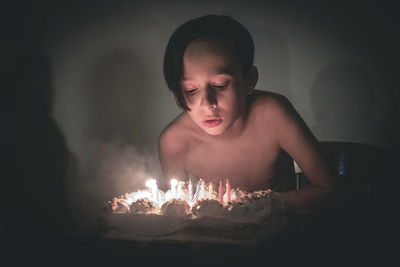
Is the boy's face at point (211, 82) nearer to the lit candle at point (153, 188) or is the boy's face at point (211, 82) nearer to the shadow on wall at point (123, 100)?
the lit candle at point (153, 188)

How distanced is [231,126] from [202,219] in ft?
2.31

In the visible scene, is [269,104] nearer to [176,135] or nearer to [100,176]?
[176,135]

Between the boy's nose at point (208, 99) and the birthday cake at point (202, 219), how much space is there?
0.41m

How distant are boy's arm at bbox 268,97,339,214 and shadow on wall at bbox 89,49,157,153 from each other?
109 centimetres

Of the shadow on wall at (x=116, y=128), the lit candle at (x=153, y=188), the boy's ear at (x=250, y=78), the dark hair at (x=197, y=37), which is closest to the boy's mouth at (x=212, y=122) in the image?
the dark hair at (x=197, y=37)

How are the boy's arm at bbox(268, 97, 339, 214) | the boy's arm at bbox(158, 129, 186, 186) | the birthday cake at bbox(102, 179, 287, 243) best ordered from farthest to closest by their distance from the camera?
the boy's arm at bbox(158, 129, 186, 186), the boy's arm at bbox(268, 97, 339, 214), the birthday cake at bbox(102, 179, 287, 243)

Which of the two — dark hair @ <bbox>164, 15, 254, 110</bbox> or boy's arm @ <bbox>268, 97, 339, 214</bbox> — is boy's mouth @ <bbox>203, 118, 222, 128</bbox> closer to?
dark hair @ <bbox>164, 15, 254, 110</bbox>

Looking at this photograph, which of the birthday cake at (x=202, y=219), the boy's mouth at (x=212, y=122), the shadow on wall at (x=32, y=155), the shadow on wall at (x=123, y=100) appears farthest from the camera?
the shadow on wall at (x=123, y=100)

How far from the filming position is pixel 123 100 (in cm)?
264

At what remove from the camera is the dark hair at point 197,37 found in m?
1.71

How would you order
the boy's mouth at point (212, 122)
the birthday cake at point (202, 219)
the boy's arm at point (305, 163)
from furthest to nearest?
1. the boy's mouth at point (212, 122)
2. the boy's arm at point (305, 163)
3. the birthday cake at point (202, 219)

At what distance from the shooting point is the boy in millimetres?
1675

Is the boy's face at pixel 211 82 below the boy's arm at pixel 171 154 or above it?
above

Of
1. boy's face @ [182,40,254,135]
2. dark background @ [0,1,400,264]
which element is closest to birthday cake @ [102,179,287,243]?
boy's face @ [182,40,254,135]
